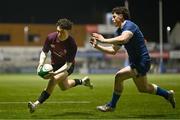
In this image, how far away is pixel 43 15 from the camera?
7669cm

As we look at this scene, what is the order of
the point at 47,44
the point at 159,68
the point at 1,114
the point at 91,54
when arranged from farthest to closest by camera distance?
the point at 91,54
the point at 159,68
the point at 47,44
the point at 1,114

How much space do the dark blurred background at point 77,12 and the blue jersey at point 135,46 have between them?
58049 millimetres

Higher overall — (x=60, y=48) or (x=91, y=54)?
(x=60, y=48)

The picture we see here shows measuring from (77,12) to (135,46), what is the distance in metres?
65.1

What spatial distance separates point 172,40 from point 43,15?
62.5ft

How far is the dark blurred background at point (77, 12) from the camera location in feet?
227

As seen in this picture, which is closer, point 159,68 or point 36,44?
point 159,68

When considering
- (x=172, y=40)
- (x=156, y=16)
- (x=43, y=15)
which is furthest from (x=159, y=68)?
(x=43, y=15)

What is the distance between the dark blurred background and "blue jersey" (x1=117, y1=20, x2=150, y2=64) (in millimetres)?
58049

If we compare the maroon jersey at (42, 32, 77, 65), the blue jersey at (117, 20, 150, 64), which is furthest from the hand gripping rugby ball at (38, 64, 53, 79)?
the blue jersey at (117, 20, 150, 64)

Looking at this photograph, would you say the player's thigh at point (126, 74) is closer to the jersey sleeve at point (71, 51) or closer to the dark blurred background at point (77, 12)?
the jersey sleeve at point (71, 51)

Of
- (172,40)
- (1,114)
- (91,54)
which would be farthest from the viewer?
(172,40)

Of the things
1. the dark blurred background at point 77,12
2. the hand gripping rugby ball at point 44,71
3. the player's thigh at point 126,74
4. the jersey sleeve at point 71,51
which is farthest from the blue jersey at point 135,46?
the dark blurred background at point 77,12

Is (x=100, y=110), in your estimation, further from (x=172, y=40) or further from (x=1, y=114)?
(x=172, y=40)
